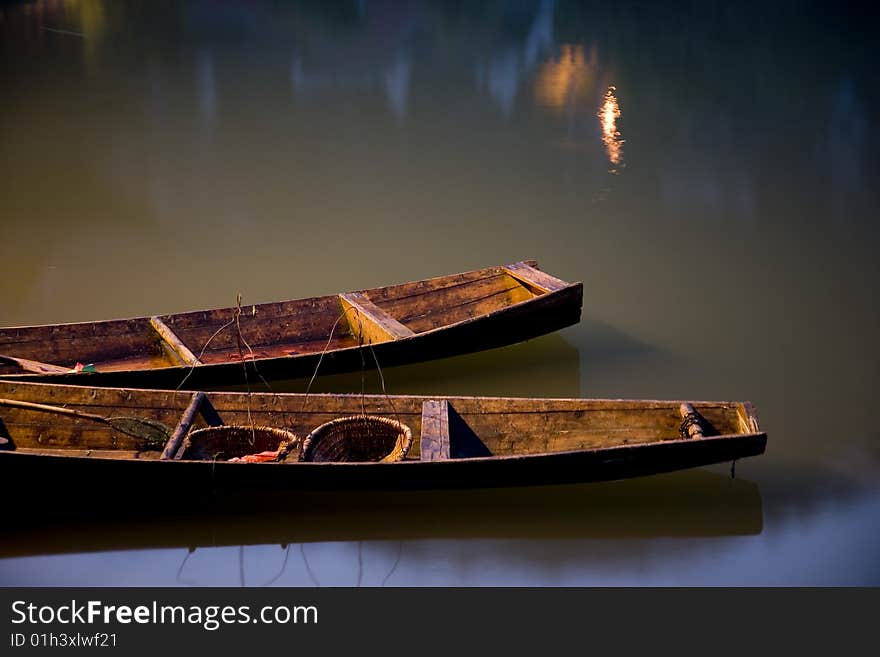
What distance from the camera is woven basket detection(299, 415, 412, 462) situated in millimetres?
5969

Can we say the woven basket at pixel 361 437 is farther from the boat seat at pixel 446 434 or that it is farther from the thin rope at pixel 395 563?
the thin rope at pixel 395 563

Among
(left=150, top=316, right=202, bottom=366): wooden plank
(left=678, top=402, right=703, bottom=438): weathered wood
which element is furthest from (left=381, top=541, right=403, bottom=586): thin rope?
(left=150, top=316, right=202, bottom=366): wooden plank

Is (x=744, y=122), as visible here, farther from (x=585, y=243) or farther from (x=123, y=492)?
(x=123, y=492)

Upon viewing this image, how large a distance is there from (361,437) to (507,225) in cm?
467

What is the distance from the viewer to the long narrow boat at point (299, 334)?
22.6ft

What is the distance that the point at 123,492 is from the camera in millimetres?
5746

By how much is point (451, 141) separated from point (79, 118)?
462 centimetres

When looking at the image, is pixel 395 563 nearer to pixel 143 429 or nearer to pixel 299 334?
pixel 143 429

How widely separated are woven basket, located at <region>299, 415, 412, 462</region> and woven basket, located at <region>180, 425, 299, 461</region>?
0.20m

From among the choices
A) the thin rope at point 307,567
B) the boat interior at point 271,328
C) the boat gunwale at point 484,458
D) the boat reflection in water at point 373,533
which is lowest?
the thin rope at point 307,567

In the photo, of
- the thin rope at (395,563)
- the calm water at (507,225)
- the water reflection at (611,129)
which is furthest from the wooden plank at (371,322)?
the water reflection at (611,129)

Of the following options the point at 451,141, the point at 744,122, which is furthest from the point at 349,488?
the point at 744,122

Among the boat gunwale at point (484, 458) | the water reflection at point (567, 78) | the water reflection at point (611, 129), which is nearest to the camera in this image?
the boat gunwale at point (484, 458)

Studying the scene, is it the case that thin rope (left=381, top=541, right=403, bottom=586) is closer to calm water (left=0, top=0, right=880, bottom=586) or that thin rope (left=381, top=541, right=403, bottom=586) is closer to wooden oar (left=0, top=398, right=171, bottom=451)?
calm water (left=0, top=0, right=880, bottom=586)
